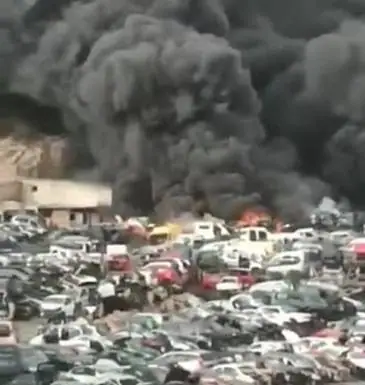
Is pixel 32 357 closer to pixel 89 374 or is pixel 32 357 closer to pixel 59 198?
pixel 89 374

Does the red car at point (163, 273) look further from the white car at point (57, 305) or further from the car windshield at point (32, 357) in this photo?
the car windshield at point (32, 357)

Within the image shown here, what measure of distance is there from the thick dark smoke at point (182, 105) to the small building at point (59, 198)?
4 cm

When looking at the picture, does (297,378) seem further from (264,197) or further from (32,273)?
(32,273)

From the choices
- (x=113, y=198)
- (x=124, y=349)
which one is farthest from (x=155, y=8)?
(x=124, y=349)

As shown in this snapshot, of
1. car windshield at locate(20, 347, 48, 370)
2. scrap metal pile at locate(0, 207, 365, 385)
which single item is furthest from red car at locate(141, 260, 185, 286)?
car windshield at locate(20, 347, 48, 370)

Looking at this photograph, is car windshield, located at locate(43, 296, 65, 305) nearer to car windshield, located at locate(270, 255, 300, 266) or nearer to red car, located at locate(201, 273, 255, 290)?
red car, located at locate(201, 273, 255, 290)

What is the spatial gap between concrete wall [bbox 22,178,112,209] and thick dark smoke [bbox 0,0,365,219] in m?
0.04

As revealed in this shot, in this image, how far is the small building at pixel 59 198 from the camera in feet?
6.52

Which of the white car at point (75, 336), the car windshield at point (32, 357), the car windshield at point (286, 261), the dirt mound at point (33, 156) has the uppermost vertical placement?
the dirt mound at point (33, 156)

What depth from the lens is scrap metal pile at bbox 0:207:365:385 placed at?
1930 mm

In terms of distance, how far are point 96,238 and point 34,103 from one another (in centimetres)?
33

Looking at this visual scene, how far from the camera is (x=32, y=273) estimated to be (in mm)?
1986

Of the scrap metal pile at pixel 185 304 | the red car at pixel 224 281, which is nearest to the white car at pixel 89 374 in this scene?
the scrap metal pile at pixel 185 304

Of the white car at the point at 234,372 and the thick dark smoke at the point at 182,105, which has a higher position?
the thick dark smoke at the point at 182,105
